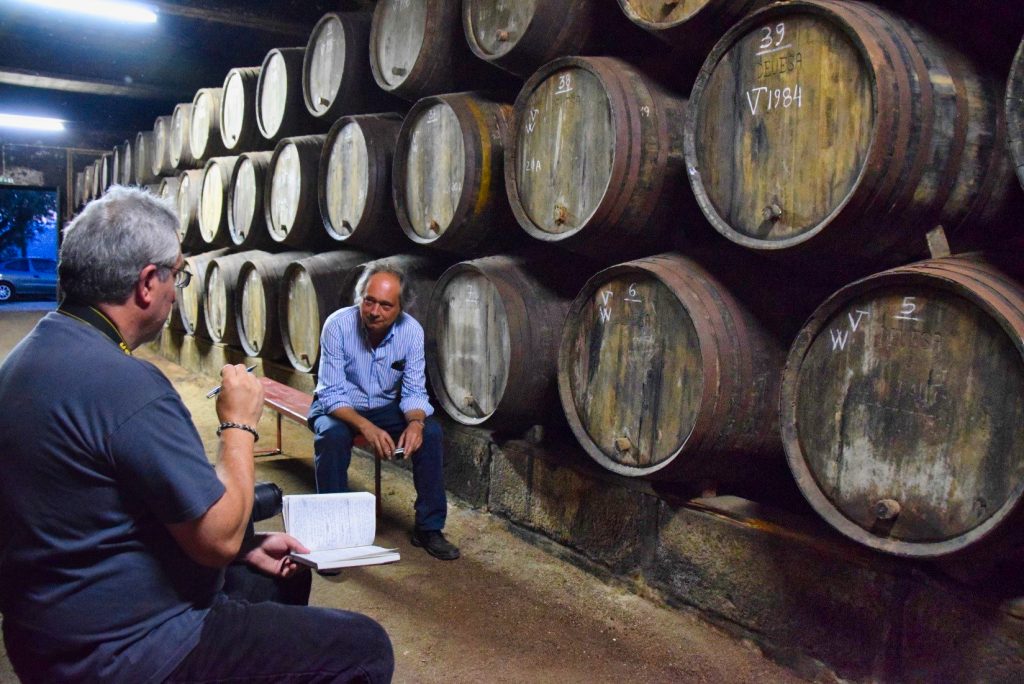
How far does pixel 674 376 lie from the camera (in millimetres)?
2812

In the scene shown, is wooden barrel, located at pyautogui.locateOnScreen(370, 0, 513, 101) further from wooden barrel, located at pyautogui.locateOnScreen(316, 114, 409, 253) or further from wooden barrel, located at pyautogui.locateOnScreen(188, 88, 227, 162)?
wooden barrel, located at pyautogui.locateOnScreen(188, 88, 227, 162)

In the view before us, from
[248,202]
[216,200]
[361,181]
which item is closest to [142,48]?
[216,200]

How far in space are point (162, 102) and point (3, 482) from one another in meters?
12.5

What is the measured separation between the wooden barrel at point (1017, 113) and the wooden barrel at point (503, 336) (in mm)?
2076

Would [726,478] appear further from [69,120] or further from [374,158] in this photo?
[69,120]

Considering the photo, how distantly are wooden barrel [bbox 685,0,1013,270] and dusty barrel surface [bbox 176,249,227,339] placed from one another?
5842 millimetres

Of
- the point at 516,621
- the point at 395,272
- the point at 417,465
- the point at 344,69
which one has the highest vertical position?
the point at 344,69

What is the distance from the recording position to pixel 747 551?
2.72 m

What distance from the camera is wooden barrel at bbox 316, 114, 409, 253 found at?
4816 millimetres

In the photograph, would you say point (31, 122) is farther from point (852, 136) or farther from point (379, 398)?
point (852, 136)

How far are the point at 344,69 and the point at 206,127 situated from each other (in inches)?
134

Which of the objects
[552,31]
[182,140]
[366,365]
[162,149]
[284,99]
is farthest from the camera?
[162,149]

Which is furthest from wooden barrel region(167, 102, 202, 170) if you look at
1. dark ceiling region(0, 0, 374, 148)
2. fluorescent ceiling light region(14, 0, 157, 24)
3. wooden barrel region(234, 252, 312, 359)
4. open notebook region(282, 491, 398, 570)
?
open notebook region(282, 491, 398, 570)

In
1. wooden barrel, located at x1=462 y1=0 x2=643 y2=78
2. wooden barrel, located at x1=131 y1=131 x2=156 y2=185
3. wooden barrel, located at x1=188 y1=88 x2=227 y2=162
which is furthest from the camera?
wooden barrel, located at x1=131 y1=131 x2=156 y2=185
